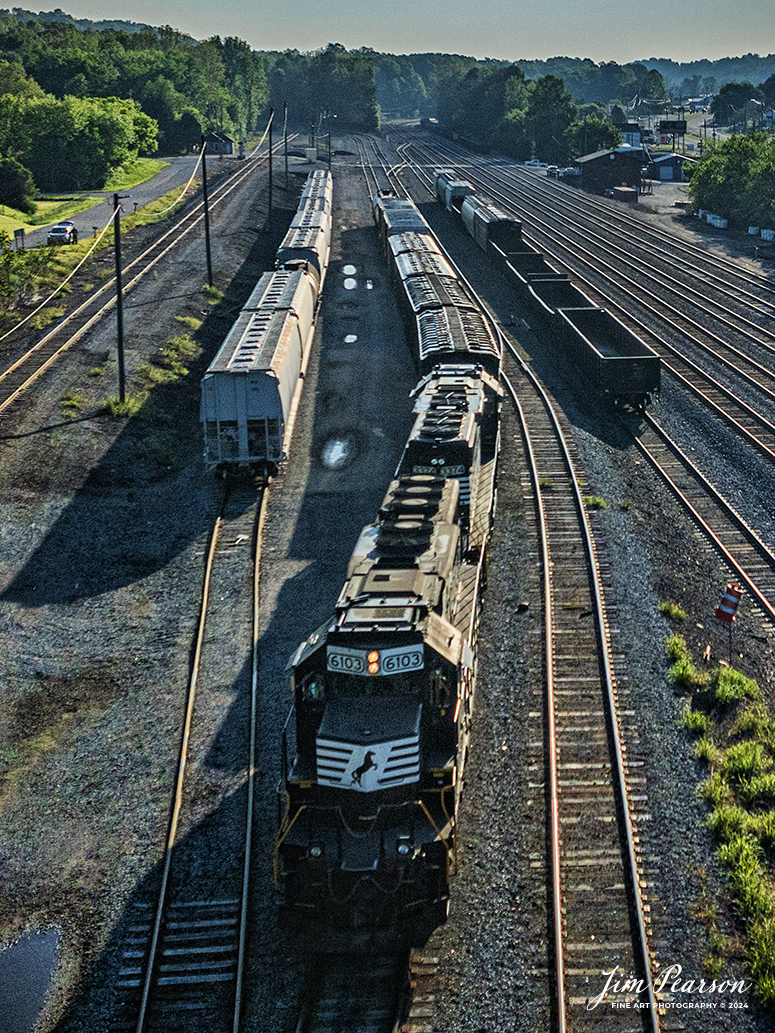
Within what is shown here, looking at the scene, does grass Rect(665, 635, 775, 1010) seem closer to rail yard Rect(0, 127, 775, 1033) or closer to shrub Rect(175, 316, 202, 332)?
rail yard Rect(0, 127, 775, 1033)

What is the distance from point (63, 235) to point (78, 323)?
20449 mm

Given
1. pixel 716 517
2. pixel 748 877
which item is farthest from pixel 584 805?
pixel 716 517

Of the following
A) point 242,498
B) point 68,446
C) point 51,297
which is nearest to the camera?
point 242,498

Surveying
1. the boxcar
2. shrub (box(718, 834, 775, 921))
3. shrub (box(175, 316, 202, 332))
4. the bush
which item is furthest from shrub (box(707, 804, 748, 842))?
the boxcar

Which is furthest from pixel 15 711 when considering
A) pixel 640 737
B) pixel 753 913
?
pixel 753 913

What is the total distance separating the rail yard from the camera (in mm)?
13422

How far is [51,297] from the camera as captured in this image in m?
47.0

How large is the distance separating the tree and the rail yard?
36958mm

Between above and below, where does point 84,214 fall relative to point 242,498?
above

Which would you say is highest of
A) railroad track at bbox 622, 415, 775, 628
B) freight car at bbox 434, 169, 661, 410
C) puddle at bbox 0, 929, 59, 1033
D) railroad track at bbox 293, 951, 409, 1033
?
freight car at bbox 434, 169, 661, 410

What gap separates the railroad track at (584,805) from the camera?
13.3 meters

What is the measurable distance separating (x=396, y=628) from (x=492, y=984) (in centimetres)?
530

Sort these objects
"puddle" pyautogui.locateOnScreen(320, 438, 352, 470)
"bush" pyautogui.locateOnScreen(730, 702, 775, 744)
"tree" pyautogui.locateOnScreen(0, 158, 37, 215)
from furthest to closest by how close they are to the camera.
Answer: "tree" pyautogui.locateOnScreen(0, 158, 37, 215) < "puddle" pyautogui.locateOnScreen(320, 438, 352, 470) < "bush" pyautogui.locateOnScreen(730, 702, 775, 744)

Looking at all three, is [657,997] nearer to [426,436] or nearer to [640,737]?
[640,737]
